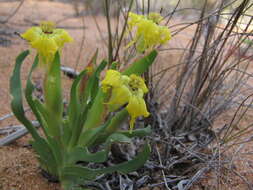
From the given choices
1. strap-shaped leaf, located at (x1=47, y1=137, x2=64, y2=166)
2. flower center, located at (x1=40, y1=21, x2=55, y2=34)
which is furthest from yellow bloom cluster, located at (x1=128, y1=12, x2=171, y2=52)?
strap-shaped leaf, located at (x1=47, y1=137, x2=64, y2=166)

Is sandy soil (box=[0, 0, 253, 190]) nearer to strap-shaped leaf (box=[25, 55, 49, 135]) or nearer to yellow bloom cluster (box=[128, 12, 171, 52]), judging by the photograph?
strap-shaped leaf (box=[25, 55, 49, 135])

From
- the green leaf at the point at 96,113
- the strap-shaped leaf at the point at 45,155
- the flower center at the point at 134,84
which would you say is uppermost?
the flower center at the point at 134,84

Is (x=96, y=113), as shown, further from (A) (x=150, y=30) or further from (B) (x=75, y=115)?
(A) (x=150, y=30)

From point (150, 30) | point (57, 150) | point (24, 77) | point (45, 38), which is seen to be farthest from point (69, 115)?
point (24, 77)

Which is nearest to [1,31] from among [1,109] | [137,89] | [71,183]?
[1,109]

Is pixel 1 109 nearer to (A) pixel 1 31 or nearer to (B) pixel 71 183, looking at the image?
(B) pixel 71 183

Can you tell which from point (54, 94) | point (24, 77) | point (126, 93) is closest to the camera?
point (126, 93)

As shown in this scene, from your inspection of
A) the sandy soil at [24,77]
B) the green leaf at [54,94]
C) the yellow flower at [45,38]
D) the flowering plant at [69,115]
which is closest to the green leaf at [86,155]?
the flowering plant at [69,115]

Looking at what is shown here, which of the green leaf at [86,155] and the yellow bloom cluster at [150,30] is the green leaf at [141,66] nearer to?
the yellow bloom cluster at [150,30]

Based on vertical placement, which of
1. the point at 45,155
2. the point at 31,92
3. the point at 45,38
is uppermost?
the point at 45,38
